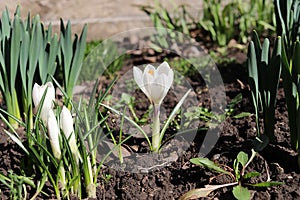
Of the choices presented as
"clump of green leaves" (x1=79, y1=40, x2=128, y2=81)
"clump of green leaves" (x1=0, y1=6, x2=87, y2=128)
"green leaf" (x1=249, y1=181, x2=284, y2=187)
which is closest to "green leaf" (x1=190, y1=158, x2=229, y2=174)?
"green leaf" (x1=249, y1=181, x2=284, y2=187)

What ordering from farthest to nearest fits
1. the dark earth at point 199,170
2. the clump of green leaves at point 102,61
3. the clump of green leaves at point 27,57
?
the clump of green leaves at point 102,61, the clump of green leaves at point 27,57, the dark earth at point 199,170

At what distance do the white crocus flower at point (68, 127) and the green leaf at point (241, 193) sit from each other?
23.7 inches

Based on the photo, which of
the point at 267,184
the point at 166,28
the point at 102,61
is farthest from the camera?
the point at 166,28

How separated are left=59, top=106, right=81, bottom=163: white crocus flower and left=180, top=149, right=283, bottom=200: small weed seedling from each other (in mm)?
451

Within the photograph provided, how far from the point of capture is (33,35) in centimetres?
255

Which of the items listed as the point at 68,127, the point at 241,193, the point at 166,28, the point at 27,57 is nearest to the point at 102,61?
the point at 166,28

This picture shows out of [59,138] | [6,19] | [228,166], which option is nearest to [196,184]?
[228,166]

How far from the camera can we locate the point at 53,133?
2018mm

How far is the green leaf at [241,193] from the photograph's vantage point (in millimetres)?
2082

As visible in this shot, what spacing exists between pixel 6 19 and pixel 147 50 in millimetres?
1325

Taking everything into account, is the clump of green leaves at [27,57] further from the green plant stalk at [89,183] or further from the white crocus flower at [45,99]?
the green plant stalk at [89,183]

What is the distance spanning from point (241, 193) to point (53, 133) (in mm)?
724

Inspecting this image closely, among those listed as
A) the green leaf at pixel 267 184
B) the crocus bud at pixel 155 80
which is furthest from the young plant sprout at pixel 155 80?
the green leaf at pixel 267 184

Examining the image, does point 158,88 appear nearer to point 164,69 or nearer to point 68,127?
point 164,69
